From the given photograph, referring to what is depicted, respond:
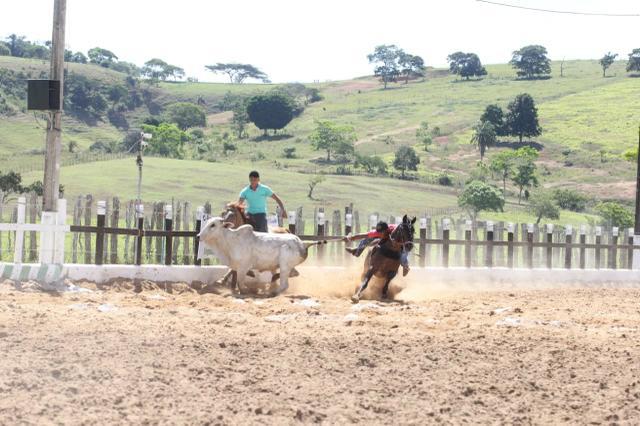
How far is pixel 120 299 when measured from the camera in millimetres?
15188

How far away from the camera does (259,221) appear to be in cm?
1839

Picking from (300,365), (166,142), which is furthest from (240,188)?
(300,365)

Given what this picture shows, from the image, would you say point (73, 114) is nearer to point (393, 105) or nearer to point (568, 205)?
point (393, 105)

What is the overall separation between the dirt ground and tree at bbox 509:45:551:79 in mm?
180793

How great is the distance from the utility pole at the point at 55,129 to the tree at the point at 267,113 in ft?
441

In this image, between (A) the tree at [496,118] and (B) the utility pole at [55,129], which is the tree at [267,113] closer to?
(A) the tree at [496,118]

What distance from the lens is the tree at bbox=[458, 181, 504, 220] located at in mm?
70562

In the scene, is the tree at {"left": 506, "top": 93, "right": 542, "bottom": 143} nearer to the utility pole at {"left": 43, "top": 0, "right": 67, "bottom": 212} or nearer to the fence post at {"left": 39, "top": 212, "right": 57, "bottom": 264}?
the utility pole at {"left": 43, "top": 0, "right": 67, "bottom": 212}

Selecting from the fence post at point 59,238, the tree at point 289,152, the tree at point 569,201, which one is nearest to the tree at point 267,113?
the tree at point 289,152

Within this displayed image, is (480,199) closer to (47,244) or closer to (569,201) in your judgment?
(569,201)

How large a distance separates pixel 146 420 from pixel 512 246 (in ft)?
63.3

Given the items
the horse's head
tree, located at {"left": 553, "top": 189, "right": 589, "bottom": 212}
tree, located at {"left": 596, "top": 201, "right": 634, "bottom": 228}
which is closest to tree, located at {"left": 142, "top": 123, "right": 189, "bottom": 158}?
tree, located at {"left": 553, "top": 189, "right": 589, "bottom": 212}

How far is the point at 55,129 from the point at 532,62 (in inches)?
7086

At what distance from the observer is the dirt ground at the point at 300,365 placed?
8891 mm
